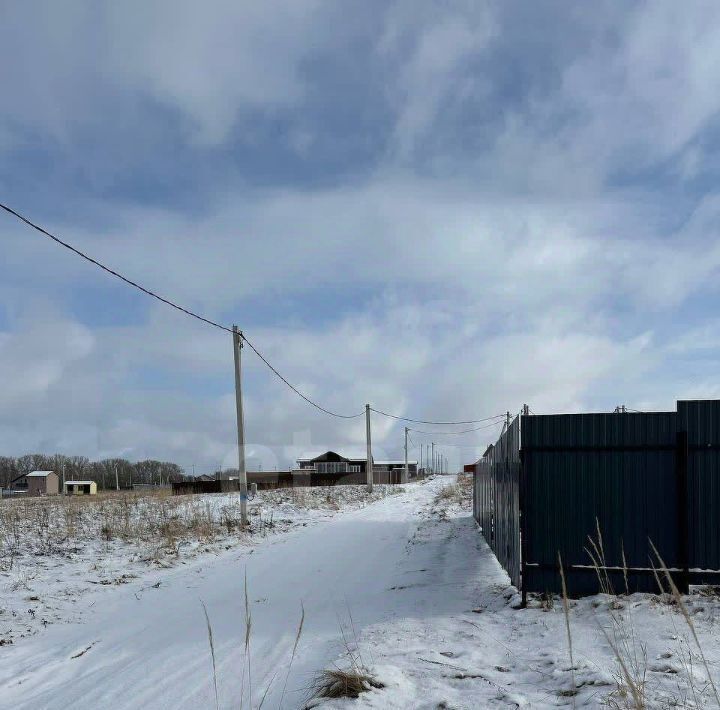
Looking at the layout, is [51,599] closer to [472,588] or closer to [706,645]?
[472,588]

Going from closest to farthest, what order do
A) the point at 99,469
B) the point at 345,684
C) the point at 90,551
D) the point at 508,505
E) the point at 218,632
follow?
the point at 345,684
the point at 218,632
the point at 508,505
the point at 90,551
the point at 99,469

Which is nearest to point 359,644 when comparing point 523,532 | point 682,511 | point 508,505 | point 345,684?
point 345,684

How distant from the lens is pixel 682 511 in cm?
654

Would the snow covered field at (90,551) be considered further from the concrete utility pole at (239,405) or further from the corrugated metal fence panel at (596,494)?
the corrugated metal fence panel at (596,494)

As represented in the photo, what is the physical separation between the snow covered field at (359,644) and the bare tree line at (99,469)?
11736 centimetres

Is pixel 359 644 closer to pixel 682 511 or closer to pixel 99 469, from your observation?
pixel 682 511

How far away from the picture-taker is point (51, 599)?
318 inches

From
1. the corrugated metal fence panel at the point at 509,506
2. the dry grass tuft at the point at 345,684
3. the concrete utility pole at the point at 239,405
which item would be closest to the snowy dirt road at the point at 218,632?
the dry grass tuft at the point at 345,684

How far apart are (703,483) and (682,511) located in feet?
1.25

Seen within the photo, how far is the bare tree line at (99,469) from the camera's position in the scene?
402ft

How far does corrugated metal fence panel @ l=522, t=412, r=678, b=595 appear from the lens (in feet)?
21.7

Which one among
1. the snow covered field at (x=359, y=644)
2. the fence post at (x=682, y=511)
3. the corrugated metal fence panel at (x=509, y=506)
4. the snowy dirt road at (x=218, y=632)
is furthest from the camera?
the corrugated metal fence panel at (x=509, y=506)

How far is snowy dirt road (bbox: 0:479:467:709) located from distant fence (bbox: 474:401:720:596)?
1.40m

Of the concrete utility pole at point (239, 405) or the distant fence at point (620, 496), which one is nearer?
the distant fence at point (620, 496)
